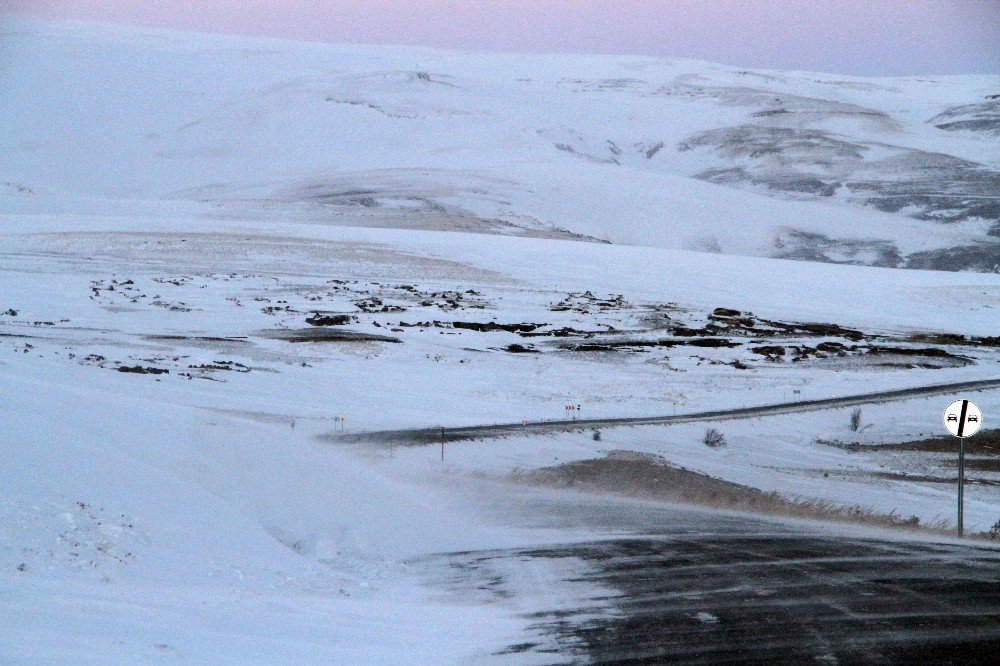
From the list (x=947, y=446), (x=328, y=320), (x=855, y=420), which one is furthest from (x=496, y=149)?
(x=947, y=446)

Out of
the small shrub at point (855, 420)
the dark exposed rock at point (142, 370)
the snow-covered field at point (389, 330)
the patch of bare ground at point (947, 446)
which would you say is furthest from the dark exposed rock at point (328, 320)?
the patch of bare ground at point (947, 446)

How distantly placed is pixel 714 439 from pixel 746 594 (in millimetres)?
8382

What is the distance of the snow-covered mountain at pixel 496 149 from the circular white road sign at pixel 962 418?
38980mm

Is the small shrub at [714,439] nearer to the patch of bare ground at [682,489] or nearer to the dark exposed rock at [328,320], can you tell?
the patch of bare ground at [682,489]

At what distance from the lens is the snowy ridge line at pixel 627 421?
1680 centimetres

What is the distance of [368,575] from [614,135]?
81704mm

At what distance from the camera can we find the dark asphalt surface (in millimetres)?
7785

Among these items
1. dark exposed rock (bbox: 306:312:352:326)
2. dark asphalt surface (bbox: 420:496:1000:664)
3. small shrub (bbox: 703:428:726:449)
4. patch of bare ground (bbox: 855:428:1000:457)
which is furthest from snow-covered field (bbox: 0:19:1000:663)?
dark asphalt surface (bbox: 420:496:1000:664)

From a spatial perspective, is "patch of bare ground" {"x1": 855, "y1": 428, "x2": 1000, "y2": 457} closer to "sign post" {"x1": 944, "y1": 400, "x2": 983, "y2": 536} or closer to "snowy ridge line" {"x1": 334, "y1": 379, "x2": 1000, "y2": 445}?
"snowy ridge line" {"x1": 334, "y1": 379, "x2": 1000, "y2": 445}

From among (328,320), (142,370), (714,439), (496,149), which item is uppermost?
(496,149)

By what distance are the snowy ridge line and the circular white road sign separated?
5578mm

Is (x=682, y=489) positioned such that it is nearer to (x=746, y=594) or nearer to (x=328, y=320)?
(x=746, y=594)

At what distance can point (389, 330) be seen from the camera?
85.4ft

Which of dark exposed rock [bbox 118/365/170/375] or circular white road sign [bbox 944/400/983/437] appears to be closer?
circular white road sign [bbox 944/400/983/437]
